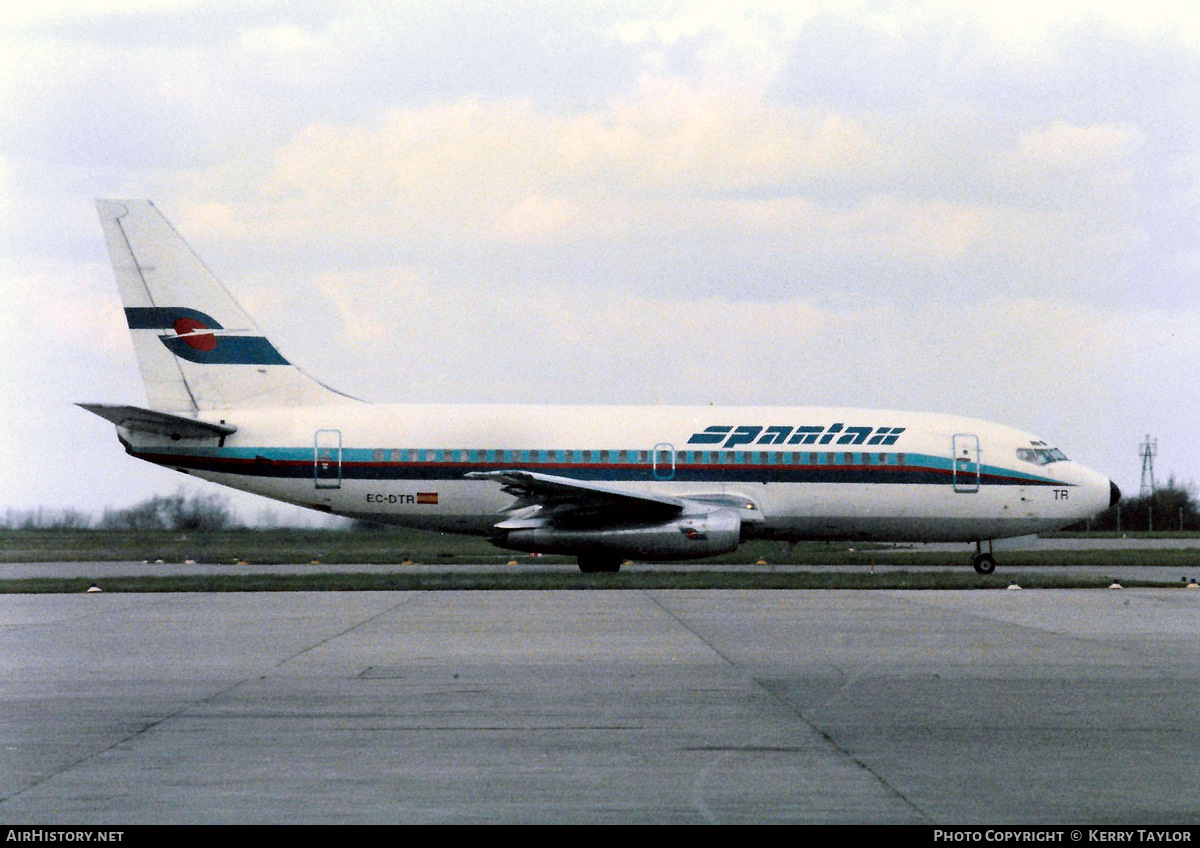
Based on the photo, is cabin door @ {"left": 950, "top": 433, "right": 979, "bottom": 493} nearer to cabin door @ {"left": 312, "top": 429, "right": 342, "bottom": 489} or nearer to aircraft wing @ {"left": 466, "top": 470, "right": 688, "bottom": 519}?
aircraft wing @ {"left": 466, "top": 470, "right": 688, "bottom": 519}

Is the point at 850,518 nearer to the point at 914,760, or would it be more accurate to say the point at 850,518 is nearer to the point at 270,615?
the point at 270,615

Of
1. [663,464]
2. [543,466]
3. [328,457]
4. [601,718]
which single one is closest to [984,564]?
[663,464]

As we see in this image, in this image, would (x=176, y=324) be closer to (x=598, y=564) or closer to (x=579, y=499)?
(x=579, y=499)

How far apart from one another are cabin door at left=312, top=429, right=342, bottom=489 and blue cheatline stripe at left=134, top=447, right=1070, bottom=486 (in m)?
0.13

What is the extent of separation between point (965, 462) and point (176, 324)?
17.9 m

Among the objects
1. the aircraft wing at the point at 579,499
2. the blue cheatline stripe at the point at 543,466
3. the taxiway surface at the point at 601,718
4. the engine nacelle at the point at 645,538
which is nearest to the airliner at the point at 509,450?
the blue cheatline stripe at the point at 543,466

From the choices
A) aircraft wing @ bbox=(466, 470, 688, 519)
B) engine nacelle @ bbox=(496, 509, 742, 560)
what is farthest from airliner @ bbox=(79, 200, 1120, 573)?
engine nacelle @ bbox=(496, 509, 742, 560)

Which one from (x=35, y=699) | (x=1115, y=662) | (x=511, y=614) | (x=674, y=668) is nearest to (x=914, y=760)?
(x=674, y=668)

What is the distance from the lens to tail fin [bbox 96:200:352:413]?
108 feet

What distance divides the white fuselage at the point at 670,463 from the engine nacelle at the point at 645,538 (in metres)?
2.06

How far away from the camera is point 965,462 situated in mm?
33125

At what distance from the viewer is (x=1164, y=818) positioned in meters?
7.36

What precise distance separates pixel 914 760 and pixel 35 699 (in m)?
7.03

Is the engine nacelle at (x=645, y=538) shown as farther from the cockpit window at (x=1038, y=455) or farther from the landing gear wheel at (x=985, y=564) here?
the cockpit window at (x=1038, y=455)
